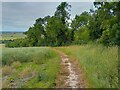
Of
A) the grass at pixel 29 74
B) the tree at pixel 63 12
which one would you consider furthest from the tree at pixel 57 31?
the grass at pixel 29 74

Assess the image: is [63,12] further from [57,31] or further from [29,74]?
[29,74]

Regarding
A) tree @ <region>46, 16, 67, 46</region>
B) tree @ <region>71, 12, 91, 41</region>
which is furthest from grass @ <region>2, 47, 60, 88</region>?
tree @ <region>46, 16, 67, 46</region>

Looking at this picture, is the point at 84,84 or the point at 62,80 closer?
the point at 84,84

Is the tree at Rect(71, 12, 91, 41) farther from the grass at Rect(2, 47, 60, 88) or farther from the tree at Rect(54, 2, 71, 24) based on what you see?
the grass at Rect(2, 47, 60, 88)

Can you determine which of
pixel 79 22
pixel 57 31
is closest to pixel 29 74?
pixel 79 22

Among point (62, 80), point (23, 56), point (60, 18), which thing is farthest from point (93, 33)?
point (60, 18)

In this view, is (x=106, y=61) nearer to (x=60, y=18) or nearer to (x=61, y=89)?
(x=61, y=89)

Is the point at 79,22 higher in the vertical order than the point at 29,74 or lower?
higher

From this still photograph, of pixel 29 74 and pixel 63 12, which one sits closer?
pixel 29 74

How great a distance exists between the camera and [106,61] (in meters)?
8.67

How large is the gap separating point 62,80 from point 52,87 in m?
1.27

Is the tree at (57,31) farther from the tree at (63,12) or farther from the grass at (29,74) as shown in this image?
the grass at (29,74)

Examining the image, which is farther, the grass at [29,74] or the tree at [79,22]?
the tree at [79,22]

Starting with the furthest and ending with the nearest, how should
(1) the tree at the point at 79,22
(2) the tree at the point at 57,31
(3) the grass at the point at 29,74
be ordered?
1. (2) the tree at the point at 57,31
2. (1) the tree at the point at 79,22
3. (3) the grass at the point at 29,74
